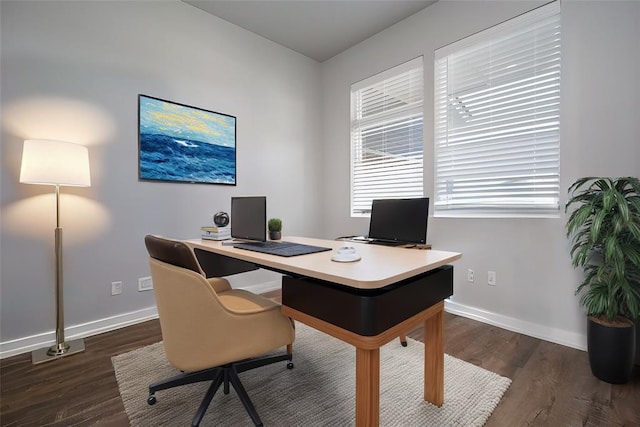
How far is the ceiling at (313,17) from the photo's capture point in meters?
2.78

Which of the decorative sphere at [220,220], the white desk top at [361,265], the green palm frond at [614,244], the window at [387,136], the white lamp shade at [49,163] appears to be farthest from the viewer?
the window at [387,136]

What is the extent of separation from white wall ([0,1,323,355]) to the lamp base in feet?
0.44

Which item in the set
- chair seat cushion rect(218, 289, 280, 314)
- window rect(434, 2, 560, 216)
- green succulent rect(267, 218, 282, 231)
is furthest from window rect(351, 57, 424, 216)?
chair seat cushion rect(218, 289, 280, 314)

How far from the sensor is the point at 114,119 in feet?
7.73

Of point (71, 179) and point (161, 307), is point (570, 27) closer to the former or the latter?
point (161, 307)

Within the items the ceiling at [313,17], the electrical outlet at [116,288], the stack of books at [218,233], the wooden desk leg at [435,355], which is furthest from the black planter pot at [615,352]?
the electrical outlet at [116,288]

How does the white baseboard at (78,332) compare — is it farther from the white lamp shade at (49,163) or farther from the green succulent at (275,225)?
the green succulent at (275,225)

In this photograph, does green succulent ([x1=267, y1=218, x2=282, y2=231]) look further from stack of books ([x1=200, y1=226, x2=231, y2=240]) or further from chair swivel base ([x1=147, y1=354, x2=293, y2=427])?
chair swivel base ([x1=147, y1=354, x2=293, y2=427])

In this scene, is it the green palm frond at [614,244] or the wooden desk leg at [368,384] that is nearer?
the wooden desk leg at [368,384]

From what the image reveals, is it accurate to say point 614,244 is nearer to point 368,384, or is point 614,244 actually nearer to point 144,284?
point 368,384

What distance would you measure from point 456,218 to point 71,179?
3088mm

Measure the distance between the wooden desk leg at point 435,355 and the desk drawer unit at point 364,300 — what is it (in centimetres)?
15

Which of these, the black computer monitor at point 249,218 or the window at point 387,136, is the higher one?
the window at point 387,136

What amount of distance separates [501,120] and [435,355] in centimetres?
207
